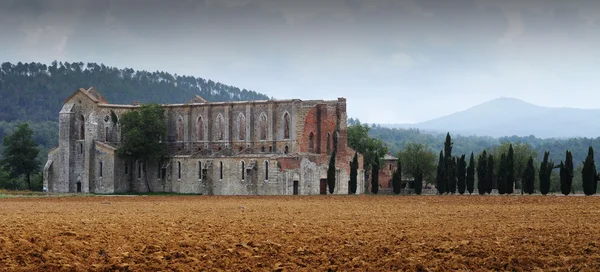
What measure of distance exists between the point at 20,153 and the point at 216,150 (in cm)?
2622

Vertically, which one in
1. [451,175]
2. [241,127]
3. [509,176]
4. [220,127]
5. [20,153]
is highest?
[220,127]

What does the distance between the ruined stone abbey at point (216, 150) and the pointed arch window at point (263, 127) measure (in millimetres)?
106

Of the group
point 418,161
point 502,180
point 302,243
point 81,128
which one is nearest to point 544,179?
point 502,180

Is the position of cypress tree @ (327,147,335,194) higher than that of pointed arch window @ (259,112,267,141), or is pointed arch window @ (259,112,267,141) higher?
pointed arch window @ (259,112,267,141)

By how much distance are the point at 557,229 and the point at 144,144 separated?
61183 mm

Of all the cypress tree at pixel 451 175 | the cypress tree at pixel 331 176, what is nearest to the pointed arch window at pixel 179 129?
the cypress tree at pixel 331 176

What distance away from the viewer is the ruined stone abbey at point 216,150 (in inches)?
3184

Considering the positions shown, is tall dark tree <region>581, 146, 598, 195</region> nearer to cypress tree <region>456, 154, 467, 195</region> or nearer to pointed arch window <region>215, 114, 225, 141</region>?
cypress tree <region>456, 154, 467, 195</region>

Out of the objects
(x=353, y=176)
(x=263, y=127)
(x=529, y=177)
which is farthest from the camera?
(x=263, y=127)

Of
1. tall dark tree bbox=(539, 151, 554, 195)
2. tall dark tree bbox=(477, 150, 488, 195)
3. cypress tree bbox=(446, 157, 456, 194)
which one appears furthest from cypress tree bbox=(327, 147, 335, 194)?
tall dark tree bbox=(539, 151, 554, 195)

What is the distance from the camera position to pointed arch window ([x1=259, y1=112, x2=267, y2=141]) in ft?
286

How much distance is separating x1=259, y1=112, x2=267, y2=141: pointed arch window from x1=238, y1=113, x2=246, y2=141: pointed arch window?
2.26 metres

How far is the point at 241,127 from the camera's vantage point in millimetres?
89688

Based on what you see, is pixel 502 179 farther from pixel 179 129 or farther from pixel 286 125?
pixel 179 129
